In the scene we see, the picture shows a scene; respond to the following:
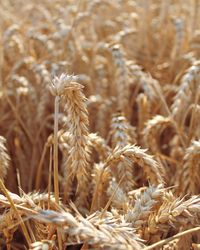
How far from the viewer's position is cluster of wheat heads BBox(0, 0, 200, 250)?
2.92ft

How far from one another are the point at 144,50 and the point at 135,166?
3.26ft

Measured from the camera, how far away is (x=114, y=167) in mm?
1338

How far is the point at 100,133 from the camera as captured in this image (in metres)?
1.68

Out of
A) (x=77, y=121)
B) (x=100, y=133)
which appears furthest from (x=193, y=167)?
(x=100, y=133)

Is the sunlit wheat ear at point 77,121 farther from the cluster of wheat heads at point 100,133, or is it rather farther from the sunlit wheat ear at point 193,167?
the sunlit wheat ear at point 193,167

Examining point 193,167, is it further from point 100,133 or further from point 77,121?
point 100,133

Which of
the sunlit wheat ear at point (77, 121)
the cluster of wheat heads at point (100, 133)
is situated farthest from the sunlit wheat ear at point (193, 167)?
the sunlit wheat ear at point (77, 121)

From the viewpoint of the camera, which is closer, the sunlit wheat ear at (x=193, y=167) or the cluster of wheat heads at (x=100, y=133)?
the cluster of wheat heads at (x=100, y=133)

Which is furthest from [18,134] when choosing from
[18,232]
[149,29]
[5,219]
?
[149,29]

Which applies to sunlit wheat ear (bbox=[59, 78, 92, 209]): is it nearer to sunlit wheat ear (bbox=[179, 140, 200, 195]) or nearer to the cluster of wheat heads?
the cluster of wheat heads

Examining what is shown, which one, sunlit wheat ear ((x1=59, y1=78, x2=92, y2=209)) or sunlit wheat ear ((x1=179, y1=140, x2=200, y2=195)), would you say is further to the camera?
sunlit wheat ear ((x1=179, y1=140, x2=200, y2=195))

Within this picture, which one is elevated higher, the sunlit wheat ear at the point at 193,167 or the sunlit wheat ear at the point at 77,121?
the sunlit wheat ear at the point at 77,121

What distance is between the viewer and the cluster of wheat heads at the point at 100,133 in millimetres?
890

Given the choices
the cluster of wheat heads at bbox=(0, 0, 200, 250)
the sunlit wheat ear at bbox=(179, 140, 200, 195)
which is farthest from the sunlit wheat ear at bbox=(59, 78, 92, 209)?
the sunlit wheat ear at bbox=(179, 140, 200, 195)
